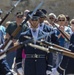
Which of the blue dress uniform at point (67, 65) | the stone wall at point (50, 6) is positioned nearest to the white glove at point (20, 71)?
the blue dress uniform at point (67, 65)

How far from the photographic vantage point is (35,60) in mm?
A: 7719

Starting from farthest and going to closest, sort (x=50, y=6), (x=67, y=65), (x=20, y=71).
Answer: (x=50, y=6), (x=20, y=71), (x=67, y=65)

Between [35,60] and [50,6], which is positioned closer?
[35,60]

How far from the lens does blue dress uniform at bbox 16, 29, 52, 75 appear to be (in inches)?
302

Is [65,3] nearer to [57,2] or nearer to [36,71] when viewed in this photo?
[57,2]

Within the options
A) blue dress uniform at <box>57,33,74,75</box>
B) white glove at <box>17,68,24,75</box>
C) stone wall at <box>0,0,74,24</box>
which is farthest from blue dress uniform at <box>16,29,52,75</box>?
stone wall at <box>0,0,74,24</box>

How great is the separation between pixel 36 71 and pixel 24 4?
1206 cm

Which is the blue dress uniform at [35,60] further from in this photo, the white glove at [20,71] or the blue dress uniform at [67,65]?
the blue dress uniform at [67,65]

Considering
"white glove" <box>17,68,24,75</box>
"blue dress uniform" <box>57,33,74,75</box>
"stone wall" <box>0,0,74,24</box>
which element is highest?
"stone wall" <box>0,0,74,24</box>

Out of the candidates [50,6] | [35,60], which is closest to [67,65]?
[35,60]

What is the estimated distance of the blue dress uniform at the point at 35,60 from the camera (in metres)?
7.66

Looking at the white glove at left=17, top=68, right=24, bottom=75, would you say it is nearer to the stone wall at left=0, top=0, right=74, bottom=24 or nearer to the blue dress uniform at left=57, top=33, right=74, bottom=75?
the blue dress uniform at left=57, top=33, right=74, bottom=75

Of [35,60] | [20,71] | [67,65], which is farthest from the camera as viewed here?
[20,71]

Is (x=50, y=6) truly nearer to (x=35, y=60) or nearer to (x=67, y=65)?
(x=35, y=60)
